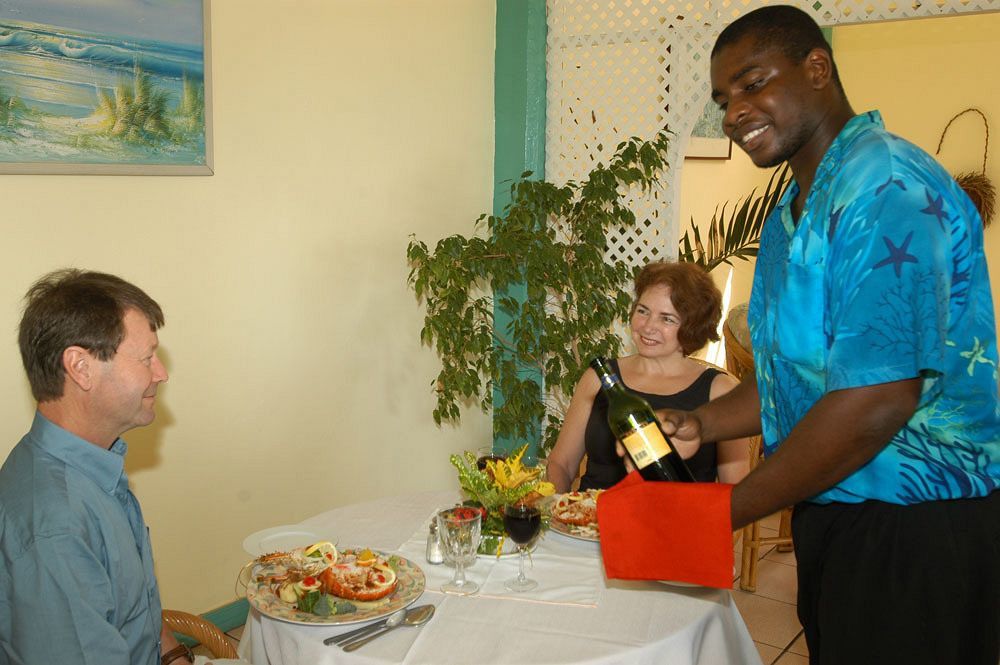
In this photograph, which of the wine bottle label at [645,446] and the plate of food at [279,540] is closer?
the wine bottle label at [645,446]

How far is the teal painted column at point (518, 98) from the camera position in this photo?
14.3ft

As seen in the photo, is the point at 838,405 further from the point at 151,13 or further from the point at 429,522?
the point at 151,13

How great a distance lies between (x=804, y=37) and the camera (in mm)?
1354

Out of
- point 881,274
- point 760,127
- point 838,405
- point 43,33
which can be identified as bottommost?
point 838,405

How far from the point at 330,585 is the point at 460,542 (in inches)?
9.7

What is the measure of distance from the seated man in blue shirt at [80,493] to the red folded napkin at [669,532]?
0.83 metres

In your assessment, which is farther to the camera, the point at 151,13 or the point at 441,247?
the point at 441,247

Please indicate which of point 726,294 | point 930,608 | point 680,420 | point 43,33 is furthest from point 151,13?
point 726,294

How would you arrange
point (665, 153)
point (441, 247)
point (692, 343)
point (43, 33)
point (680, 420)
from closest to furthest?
point (680, 420) → point (43, 33) → point (692, 343) → point (441, 247) → point (665, 153)

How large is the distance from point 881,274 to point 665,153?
3.06m

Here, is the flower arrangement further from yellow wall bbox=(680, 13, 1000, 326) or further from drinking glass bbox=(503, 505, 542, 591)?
yellow wall bbox=(680, 13, 1000, 326)

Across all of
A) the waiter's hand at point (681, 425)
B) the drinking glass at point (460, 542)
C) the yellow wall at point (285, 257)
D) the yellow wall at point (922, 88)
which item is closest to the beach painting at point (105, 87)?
the yellow wall at point (285, 257)

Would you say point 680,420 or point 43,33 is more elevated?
point 43,33

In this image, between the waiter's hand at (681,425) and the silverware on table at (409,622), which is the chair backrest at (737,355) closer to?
the waiter's hand at (681,425)
